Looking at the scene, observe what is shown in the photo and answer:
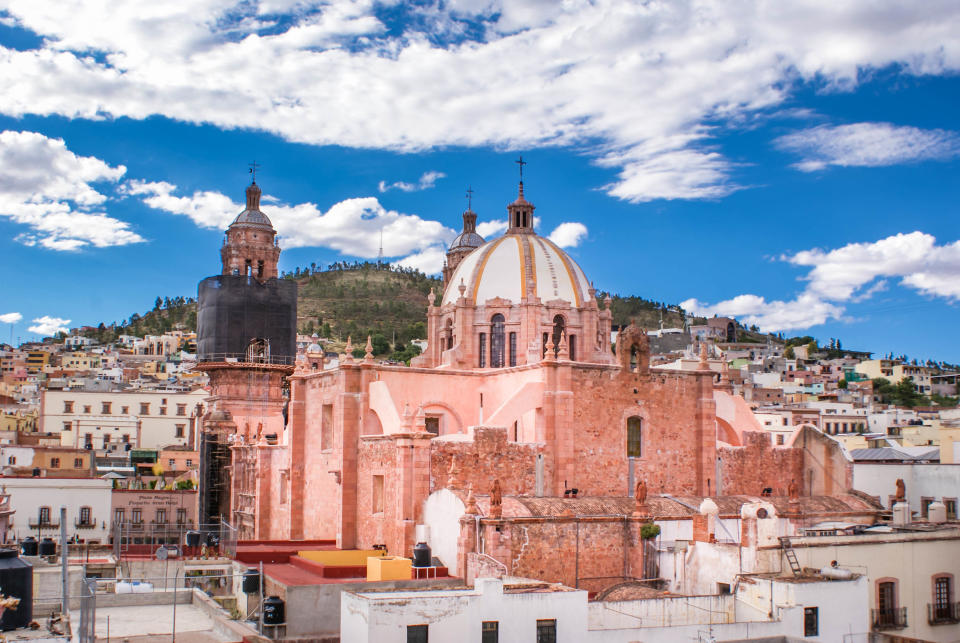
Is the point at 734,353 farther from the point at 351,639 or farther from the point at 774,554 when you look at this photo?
the point at 351,639

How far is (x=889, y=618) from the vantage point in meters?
27.6

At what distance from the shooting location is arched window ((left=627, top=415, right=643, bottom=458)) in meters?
34.3

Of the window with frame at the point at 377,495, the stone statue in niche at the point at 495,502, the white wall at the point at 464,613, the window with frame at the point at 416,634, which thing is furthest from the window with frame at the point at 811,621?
the window with frame at the point at 377,495

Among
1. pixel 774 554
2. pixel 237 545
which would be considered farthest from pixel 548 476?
pixel 237 545

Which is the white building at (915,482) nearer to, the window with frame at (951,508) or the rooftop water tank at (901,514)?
the window with frame at (951,508)

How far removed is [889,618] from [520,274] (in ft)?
60.1

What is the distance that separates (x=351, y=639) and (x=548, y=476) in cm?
1220

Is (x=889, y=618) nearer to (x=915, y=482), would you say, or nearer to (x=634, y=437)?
(x=634, y=437)

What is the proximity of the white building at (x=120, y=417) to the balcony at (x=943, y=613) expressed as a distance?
52.7m

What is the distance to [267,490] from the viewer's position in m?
42.1

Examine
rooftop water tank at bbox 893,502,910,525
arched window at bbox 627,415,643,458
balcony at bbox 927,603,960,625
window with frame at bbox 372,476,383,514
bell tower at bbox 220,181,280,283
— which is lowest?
balcony at bbox 927,603,960,625

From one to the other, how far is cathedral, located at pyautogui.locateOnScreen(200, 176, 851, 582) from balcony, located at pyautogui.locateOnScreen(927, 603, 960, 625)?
5516mm

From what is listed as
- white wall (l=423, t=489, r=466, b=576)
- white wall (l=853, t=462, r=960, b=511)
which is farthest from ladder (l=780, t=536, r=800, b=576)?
white wall (l=853, t=462, r=960, b=511)

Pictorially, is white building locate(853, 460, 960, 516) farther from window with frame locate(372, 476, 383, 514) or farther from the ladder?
window with frame locate(372, 476, 383, 514)
